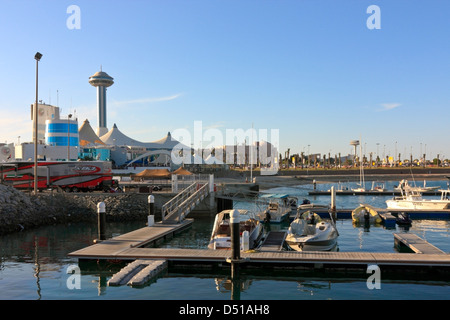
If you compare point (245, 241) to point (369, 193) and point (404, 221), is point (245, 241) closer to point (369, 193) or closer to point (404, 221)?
point (404, 221)

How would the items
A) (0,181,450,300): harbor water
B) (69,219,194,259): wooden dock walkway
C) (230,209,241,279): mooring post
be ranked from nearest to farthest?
(0,181,450,300): harbor water → (230,209,241,279): mooring post → (69,219,194,259): wooden dock walkway

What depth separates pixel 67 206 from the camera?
41219mm

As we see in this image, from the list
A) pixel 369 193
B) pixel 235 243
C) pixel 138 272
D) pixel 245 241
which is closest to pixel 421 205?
pixel 369 193

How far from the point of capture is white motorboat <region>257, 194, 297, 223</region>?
37.9 m

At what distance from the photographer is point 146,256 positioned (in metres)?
20.8

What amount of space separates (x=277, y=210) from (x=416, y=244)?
55.8 feet

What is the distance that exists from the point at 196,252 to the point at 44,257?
31.0 feet

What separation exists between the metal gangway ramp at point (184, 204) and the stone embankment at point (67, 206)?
12.0 feet

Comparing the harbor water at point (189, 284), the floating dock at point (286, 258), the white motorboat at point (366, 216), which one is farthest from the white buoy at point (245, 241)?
the white motorboat at point (366, 216)

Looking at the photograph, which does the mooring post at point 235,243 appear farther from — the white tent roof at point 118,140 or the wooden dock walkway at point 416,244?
the white tent roof at point 118,140

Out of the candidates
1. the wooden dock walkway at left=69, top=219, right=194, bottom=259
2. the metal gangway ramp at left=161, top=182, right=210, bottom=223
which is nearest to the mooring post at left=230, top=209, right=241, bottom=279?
the wooden dock walkway at left=69, top=219, right=194, bottom=259

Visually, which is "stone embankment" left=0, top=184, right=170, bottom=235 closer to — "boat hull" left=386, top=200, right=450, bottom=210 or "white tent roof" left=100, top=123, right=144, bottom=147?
"boat hull" left=386, top=200, right=450, bottom=210

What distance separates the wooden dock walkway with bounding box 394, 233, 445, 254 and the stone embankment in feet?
77.2
